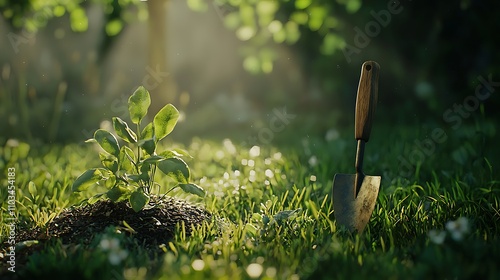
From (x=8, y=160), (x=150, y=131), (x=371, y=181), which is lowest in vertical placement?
(x=8, y=160)

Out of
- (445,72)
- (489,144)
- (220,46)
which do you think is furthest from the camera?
(220,46)

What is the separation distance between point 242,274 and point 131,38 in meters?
8.37

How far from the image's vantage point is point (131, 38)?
33.0 feet

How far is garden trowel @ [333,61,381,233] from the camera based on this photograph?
296cm

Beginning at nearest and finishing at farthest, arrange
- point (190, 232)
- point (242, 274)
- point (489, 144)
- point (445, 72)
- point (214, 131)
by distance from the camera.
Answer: point (242, 274) < point (190, 232) < point (489, 144) < point (445, 72) < point (214, 131)

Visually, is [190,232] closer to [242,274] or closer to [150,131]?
[150,131]

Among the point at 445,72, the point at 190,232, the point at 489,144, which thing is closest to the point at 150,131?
the point at 190,232

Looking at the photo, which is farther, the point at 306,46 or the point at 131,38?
the point at 131,38

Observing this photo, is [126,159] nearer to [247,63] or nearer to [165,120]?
[165,120]

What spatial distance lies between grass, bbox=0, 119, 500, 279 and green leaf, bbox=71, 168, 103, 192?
272 mm

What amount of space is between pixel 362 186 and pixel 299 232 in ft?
1.44

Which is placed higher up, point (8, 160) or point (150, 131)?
point (150, 131)

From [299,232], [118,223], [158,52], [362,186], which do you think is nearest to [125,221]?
[118,223]

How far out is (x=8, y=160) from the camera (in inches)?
192
